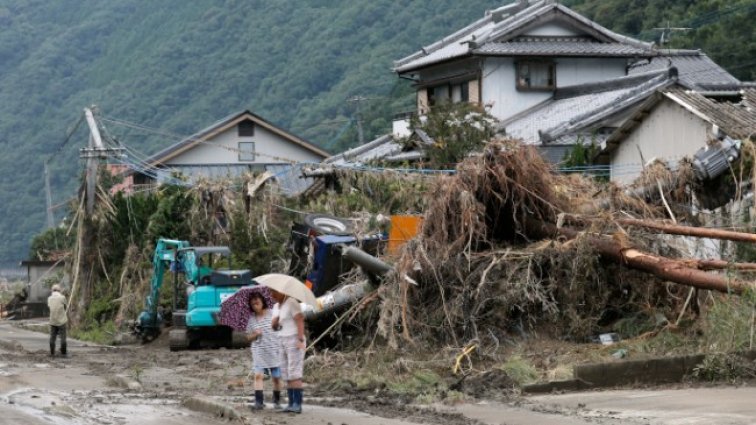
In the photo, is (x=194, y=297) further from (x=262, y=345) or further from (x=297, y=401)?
(x=297, y=401)

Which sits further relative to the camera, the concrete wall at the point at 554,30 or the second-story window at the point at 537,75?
the concrete wall at the point at 554,30

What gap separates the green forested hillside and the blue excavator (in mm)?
37243

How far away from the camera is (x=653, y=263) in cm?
1781

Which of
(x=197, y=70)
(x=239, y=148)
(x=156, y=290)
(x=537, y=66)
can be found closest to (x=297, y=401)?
(x=156, y=290)

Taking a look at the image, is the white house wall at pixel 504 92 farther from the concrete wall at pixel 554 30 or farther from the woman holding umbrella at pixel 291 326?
the woman holding umbrella at pixel 291 326

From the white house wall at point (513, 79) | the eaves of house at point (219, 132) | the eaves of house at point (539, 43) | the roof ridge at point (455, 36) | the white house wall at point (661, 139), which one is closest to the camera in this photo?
the white house wall at point (661, 139)

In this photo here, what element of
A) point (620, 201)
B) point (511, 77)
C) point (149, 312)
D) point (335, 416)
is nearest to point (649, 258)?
point (620, 201)

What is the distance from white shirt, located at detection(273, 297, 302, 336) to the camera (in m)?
14.9

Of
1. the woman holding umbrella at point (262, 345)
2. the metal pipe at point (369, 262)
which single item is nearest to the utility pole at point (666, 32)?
the metal pipe at point (369, 262)

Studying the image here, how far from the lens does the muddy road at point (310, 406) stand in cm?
1334

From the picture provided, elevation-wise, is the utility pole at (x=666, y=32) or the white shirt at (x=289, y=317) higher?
the utility pole at (x=666, y=32)

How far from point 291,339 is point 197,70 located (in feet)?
270

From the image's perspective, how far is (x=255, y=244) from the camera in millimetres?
32906

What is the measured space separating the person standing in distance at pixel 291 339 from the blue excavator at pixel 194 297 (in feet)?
40.6
